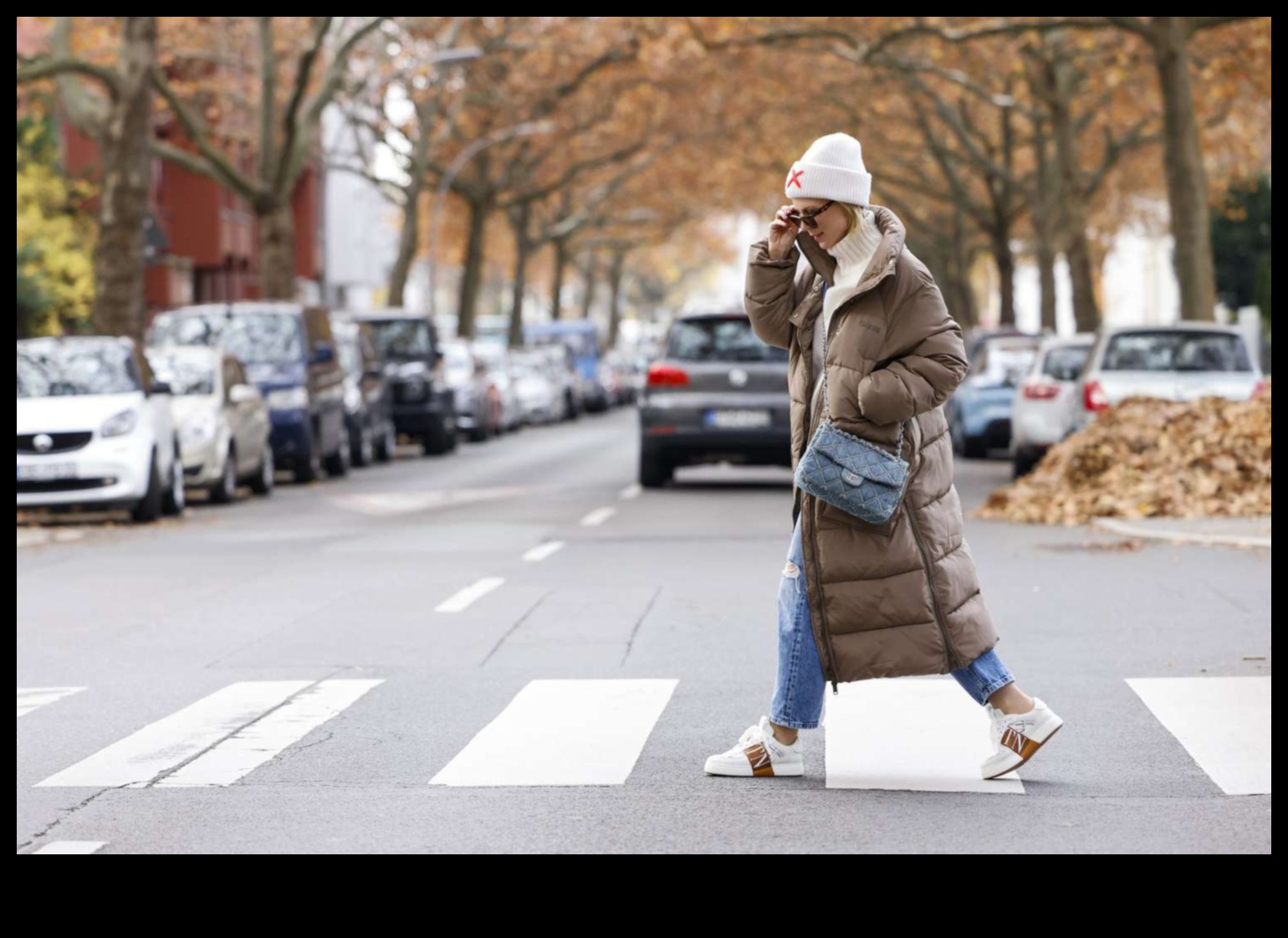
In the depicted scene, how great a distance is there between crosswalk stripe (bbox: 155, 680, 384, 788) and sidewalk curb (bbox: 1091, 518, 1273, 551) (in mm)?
7282

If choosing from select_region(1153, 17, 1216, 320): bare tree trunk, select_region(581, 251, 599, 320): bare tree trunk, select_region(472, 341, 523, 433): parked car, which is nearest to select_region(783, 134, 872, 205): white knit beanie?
select_region(1153, 17, 1216, 320): bare tree trunk

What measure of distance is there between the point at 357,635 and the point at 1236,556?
601cm

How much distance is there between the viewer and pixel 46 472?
1836 centimetres

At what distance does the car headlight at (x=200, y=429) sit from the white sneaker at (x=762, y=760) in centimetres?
1499

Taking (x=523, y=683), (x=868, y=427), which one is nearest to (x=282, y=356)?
(x=523, y=683)

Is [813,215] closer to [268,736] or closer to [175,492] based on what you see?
[268,736]

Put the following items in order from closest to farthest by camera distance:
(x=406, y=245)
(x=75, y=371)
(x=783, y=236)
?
(x=783, y=236) → (x=75, y=371) → (x=406, y=245)

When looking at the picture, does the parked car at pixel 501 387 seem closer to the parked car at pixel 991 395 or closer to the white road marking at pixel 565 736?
the parked car at pixel 991 395

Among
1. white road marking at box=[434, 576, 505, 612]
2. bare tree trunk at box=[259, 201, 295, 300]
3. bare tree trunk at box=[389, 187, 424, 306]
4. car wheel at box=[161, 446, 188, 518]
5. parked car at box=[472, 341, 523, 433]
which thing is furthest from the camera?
bare tree trunk at box=[389, 187, 424, 306]

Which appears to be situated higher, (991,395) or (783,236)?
(783,236)

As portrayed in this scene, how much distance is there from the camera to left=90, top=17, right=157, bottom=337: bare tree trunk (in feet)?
84.1

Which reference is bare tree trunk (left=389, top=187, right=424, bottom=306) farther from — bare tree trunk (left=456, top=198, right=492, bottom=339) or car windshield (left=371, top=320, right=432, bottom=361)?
car windshield (left=371, top=320, right=432, bottom=361)

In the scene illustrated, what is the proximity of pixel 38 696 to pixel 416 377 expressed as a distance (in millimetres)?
24068
